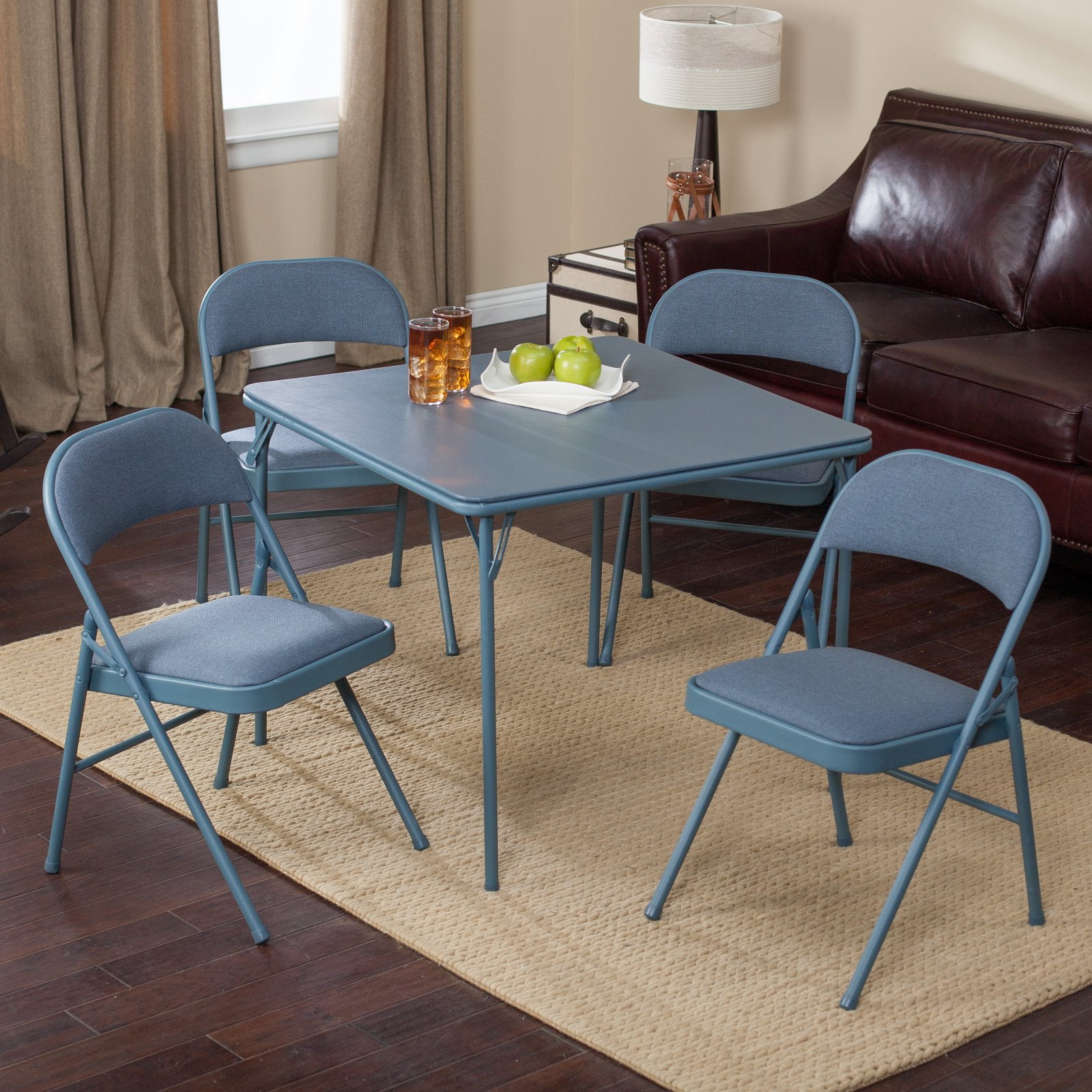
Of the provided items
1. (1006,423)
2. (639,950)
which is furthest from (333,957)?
(1006,423)

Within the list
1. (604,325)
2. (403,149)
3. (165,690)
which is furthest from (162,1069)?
(403,149)

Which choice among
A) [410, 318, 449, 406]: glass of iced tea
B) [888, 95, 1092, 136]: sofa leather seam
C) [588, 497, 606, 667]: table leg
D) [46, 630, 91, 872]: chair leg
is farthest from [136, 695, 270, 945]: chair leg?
[888, 95, 1092, 136]: sofa leather seam

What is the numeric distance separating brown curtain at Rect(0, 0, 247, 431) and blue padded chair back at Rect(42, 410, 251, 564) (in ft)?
8.14

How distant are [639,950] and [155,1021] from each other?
2.41 ft

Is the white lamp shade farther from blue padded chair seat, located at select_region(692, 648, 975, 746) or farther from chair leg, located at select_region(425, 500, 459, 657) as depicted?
blue padded chair seat, located at select_region(692, 648, 975, 746)

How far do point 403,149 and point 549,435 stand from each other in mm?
3268

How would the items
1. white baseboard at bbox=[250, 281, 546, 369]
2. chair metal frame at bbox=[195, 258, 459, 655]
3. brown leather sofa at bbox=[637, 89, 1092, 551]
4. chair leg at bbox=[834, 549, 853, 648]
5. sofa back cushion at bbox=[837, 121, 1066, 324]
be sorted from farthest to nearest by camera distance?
white baseboard at bbox=[250, 281, 546, 369], sofa back cushion at bbox=[837, 121, 1066, 324], brown leather sofa at bbox=[637, 89, 1092, 551], chair metal frame at bbox=[195, 258, 459, 655], chair leg at bbox=[834, 549, 853, 648]

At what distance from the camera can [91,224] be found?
5.08 metres

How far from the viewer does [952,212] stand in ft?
14.7

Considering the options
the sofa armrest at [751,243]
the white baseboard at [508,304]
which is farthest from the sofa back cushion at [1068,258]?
the white baseboard at [508,304]

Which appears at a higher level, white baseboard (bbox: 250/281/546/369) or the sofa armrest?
the sofa armrest

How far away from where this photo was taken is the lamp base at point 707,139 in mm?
5246

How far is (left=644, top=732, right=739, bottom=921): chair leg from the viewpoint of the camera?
8.21 feet

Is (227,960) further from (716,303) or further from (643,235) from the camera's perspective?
(643,235)
